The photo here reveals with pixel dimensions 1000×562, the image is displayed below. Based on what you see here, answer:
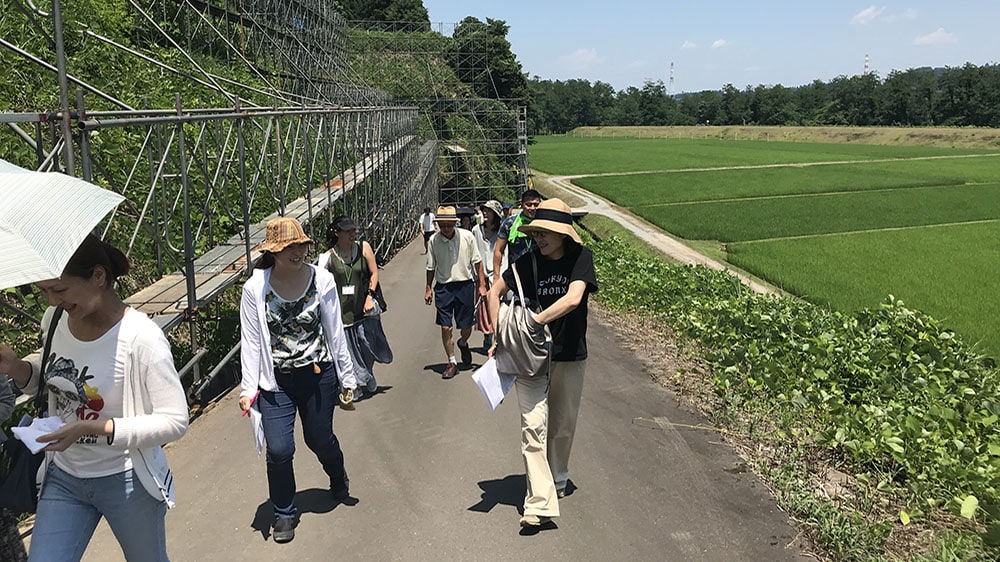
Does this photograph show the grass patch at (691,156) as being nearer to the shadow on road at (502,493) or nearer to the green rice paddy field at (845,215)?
the green rice paddy field at (845,215)

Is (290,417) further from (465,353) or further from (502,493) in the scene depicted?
(465,353)

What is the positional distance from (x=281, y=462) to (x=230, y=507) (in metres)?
0.77

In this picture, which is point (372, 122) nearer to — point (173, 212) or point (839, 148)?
point (173, 212)

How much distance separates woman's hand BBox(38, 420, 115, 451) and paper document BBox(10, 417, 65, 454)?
0.03m

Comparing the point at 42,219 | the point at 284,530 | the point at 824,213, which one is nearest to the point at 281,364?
the point at 284,530

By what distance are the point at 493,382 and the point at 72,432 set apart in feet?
7.49

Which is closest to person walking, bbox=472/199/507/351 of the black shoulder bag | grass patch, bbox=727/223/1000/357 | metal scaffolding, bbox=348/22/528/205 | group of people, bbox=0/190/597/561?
group of people, bbox=0/190/597/561

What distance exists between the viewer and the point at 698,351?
792cm

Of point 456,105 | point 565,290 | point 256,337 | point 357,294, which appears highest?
point 456,105

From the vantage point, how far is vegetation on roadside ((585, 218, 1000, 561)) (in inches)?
158

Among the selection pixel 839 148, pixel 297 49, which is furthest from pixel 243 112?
pixel 839 148

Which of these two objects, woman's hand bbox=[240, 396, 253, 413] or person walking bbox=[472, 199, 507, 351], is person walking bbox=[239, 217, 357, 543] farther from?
person walking bbox=[472, 199, 507, 351]

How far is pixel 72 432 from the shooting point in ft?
7.92

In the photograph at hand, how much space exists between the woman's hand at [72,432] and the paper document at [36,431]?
0.03 m
